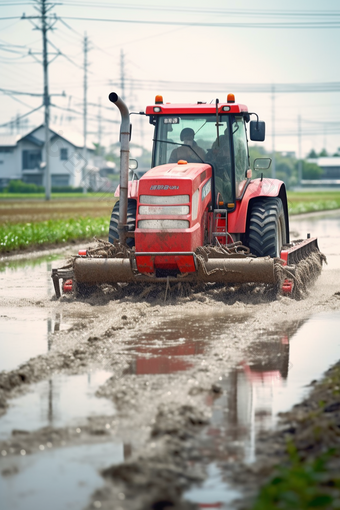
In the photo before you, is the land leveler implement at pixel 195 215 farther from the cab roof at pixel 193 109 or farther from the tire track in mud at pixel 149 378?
the tire track in mud at pixel 149 378

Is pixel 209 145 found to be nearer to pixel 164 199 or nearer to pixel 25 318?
pixel 164 199

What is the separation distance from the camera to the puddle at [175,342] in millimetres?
6746

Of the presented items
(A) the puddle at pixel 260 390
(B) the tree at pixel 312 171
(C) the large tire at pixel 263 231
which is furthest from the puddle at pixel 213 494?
(B) the tree at pixel 312 171

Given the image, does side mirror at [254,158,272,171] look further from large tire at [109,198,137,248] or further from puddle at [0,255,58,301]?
puddle at [0,255,58,301]

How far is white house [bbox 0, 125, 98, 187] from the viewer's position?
307 feet

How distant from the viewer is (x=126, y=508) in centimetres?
368

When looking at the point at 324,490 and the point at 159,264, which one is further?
the point at 159,264

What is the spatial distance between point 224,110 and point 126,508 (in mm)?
8745

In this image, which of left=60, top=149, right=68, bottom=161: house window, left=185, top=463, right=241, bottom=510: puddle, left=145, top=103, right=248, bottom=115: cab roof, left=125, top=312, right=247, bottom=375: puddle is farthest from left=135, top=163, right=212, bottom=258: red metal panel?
left=60, top=149, right=68, bottom=161: house window

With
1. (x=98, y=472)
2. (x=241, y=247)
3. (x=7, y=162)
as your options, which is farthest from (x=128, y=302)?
(x=7, y=162)

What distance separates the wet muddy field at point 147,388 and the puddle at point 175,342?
0.02 metres

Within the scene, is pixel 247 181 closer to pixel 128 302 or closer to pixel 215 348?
pixel 128 302

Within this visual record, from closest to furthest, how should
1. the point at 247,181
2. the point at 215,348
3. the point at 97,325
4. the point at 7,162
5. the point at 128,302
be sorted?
the point at 215,348 < the point at 97,325 < the point at 128,302 < the point at 247,181 < the point at 7,162

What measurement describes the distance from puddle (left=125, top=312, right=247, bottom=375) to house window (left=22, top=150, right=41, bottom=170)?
87.0m
